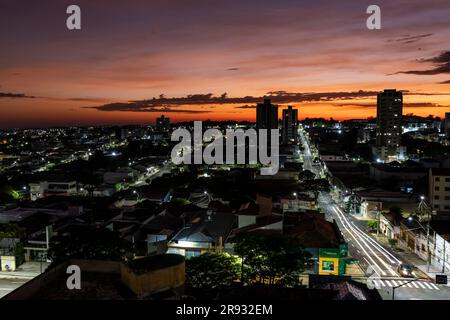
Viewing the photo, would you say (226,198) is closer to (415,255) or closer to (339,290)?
(415,255)

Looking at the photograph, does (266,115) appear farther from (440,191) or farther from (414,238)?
(414,238)

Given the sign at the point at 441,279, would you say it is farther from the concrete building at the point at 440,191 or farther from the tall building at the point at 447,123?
the tall building at the point at 447,123

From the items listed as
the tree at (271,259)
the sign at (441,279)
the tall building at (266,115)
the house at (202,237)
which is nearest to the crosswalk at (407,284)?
the sign at (441,279)

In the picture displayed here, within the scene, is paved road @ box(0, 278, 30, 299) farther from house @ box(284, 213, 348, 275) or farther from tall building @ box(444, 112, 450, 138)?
tall building @ box(444, 112, 450, 138)

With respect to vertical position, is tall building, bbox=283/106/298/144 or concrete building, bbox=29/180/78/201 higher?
tall building, bbox=283/106/298/144

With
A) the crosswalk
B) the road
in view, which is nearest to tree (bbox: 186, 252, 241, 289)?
the road

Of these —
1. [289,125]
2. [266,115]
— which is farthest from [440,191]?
[266,115]
